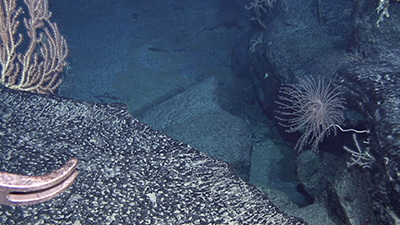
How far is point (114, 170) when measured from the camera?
2.15 m

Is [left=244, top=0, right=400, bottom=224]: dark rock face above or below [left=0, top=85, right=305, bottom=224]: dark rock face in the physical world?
above

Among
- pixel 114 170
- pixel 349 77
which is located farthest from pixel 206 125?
pixel 114 170

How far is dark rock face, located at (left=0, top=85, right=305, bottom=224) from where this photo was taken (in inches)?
73.4

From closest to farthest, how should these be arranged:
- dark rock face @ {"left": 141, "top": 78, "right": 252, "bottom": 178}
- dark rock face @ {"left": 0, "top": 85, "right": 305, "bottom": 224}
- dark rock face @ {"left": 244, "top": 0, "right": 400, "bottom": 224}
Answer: dark rock face @ {"left": 0, "top": 85, "right": 305, "bottom": 224} → dark rock face @ {"left": 244, "top": 0, "right": 400, "bottom": 224} → dark rock face @ {"left": 141, "top": 78, "right": 252, "bottom": 178}

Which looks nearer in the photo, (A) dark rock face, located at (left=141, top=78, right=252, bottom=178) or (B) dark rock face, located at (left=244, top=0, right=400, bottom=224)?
(B) dark rock face, located at (left=244, top=0, right=400, bottom=224)

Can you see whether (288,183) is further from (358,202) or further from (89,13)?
(89,13)

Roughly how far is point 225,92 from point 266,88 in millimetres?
1129

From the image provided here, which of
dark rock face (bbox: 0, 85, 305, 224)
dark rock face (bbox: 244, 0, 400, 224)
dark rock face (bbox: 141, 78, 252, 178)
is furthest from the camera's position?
dark rock face (bbox: 141, 78, 252, 178)

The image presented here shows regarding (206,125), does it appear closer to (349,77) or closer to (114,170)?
(349,77)

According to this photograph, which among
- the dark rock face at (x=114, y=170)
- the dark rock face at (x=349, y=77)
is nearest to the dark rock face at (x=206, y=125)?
the dark rock face at (x=349, y=77)

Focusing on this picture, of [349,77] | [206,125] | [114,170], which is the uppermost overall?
[349,77]

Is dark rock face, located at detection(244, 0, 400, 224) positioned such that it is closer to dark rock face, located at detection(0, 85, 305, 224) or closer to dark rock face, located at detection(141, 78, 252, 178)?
dark rock face, located at detection(141, 78, 252, 178)

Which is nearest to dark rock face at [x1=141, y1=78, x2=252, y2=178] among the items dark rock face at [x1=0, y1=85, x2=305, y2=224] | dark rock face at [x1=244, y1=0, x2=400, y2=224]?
dark rock face at [x1=244, y1=0, x2=400, y2=224]

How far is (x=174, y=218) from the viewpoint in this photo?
1.85 meters
